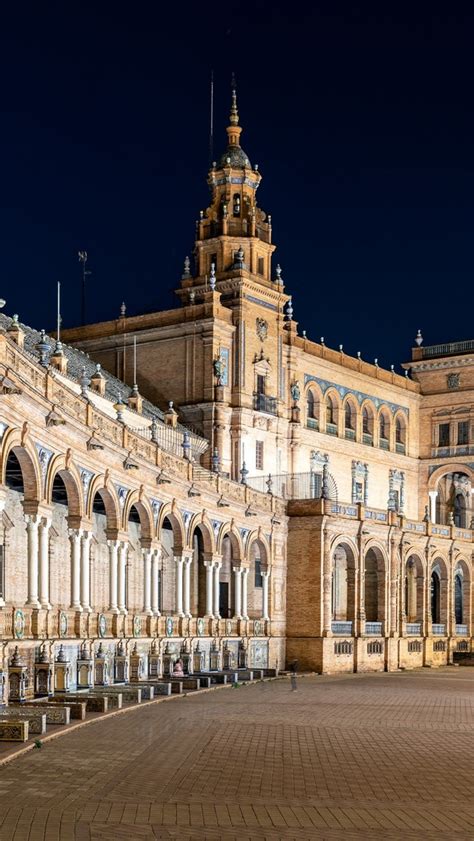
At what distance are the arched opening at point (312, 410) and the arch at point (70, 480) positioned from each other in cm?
3522

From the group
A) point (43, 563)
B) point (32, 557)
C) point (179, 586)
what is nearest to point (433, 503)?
point (179, 586)

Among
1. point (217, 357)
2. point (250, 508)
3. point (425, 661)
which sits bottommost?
point (425, 661)

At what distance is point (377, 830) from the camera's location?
43.2 feet

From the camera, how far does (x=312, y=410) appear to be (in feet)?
218

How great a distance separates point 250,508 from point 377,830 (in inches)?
1344

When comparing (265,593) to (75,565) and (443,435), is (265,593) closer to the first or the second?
(75,565)

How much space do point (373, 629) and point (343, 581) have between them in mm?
7938

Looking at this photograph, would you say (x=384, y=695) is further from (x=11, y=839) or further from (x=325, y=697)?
(x=11, y=839)

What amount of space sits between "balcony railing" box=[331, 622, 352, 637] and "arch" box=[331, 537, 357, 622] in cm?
72

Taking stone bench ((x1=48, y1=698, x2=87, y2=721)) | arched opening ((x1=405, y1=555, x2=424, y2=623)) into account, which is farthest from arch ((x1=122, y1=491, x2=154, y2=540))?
arched opening ((x1=405, y1=555, x2=424, y2=623))

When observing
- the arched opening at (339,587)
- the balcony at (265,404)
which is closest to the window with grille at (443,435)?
the arched opening at (339,587)

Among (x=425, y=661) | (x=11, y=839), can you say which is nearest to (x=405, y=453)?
(x=425, y=661)

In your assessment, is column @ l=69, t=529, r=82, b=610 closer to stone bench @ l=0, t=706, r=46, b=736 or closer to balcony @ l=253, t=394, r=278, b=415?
stone bench @ l=0, t=706, r=46, b=736

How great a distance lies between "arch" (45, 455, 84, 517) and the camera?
28656mm
